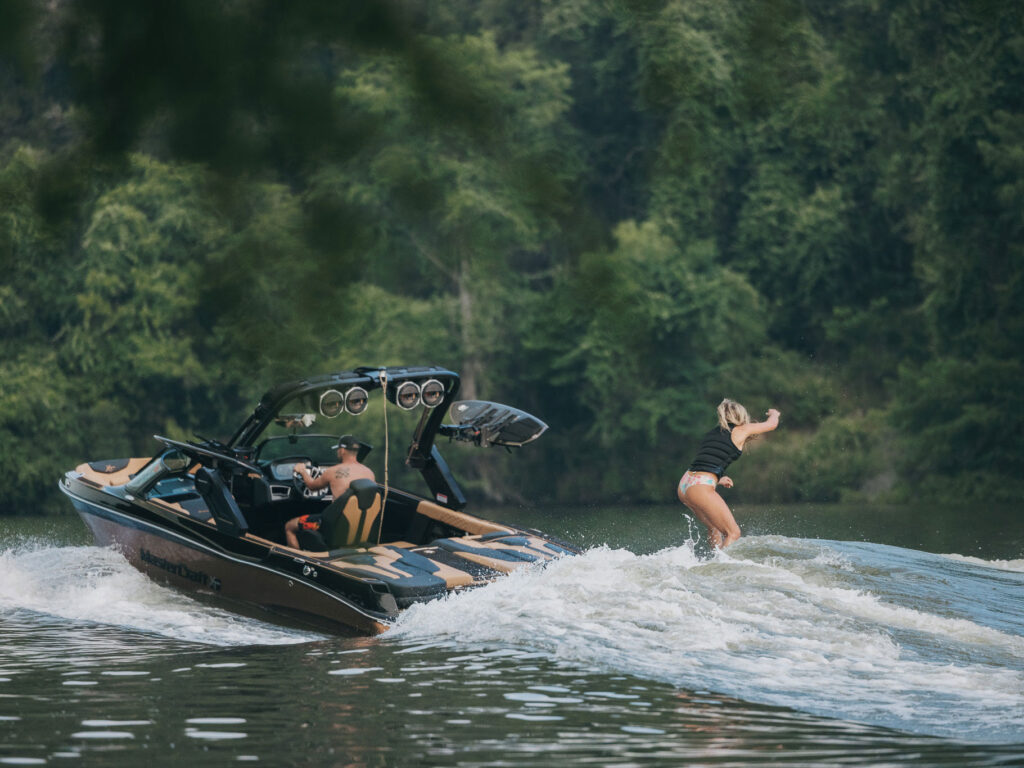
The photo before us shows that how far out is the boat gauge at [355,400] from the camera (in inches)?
439

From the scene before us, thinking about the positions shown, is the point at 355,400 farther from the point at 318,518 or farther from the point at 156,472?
the point at 156,472

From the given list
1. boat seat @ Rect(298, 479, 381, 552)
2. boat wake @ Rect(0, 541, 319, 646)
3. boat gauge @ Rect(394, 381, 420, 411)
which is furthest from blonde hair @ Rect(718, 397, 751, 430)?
boat wake @ Rect(0, 541, 319, 646)

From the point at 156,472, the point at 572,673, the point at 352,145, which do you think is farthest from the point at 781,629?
the point at 352,145

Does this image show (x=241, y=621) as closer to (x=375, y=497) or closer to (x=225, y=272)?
(x=375, y=497)

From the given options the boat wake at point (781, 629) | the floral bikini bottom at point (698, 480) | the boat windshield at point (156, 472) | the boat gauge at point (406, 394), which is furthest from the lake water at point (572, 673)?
the boat gauge at point (406, 394)

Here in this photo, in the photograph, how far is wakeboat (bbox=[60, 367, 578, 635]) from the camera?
10.8 m

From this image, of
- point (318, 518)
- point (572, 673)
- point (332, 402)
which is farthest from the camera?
point (318, 518)

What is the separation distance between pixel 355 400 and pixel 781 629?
366 cm

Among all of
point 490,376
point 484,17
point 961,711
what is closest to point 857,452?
point 490,376

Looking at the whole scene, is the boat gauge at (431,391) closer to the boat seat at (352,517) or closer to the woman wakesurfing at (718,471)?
the boat seat at (352,517)

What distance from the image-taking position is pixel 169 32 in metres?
3.11

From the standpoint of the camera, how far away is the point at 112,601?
12.7m

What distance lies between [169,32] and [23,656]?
27.3ft

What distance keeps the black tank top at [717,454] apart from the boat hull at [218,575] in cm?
378
